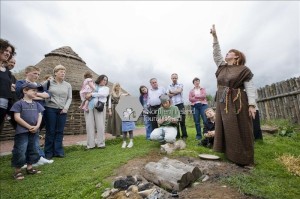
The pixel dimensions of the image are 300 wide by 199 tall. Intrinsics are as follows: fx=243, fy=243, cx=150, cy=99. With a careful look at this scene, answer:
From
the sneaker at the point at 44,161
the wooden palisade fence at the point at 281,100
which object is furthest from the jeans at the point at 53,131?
the wooden palisade fence at the point at 281,100

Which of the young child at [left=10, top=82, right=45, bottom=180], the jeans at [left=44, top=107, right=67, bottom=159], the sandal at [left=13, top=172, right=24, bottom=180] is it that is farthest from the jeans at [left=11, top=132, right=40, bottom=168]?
the jeans at [left=44, top=107, right=67, bottom=159]

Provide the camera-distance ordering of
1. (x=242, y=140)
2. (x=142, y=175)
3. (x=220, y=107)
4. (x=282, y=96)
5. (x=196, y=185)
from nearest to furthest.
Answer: (x=196, y=185) → (x=142, y=175) → (x=242, y=140) → (x=220, y=107) → (x=282, y=96)

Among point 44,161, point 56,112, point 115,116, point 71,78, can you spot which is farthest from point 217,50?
point 71,78

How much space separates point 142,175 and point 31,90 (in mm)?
2957

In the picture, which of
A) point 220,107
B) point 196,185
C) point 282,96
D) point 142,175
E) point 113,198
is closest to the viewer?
point 113,198

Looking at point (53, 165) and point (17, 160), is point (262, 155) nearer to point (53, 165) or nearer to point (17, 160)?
point (53, 165)

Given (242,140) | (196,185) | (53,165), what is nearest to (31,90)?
(53,165)

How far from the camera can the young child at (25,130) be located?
4.74 meters

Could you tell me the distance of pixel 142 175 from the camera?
3924mm

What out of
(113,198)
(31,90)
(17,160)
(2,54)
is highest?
(2,54)

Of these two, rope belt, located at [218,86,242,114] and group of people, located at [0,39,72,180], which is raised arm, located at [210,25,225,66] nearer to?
rope belt, located at [218,86,242,114]

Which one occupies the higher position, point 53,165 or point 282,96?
point 282,96

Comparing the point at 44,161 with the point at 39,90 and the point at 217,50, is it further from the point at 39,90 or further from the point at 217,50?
the point at 217,50

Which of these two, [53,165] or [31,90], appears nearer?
[31,90]
